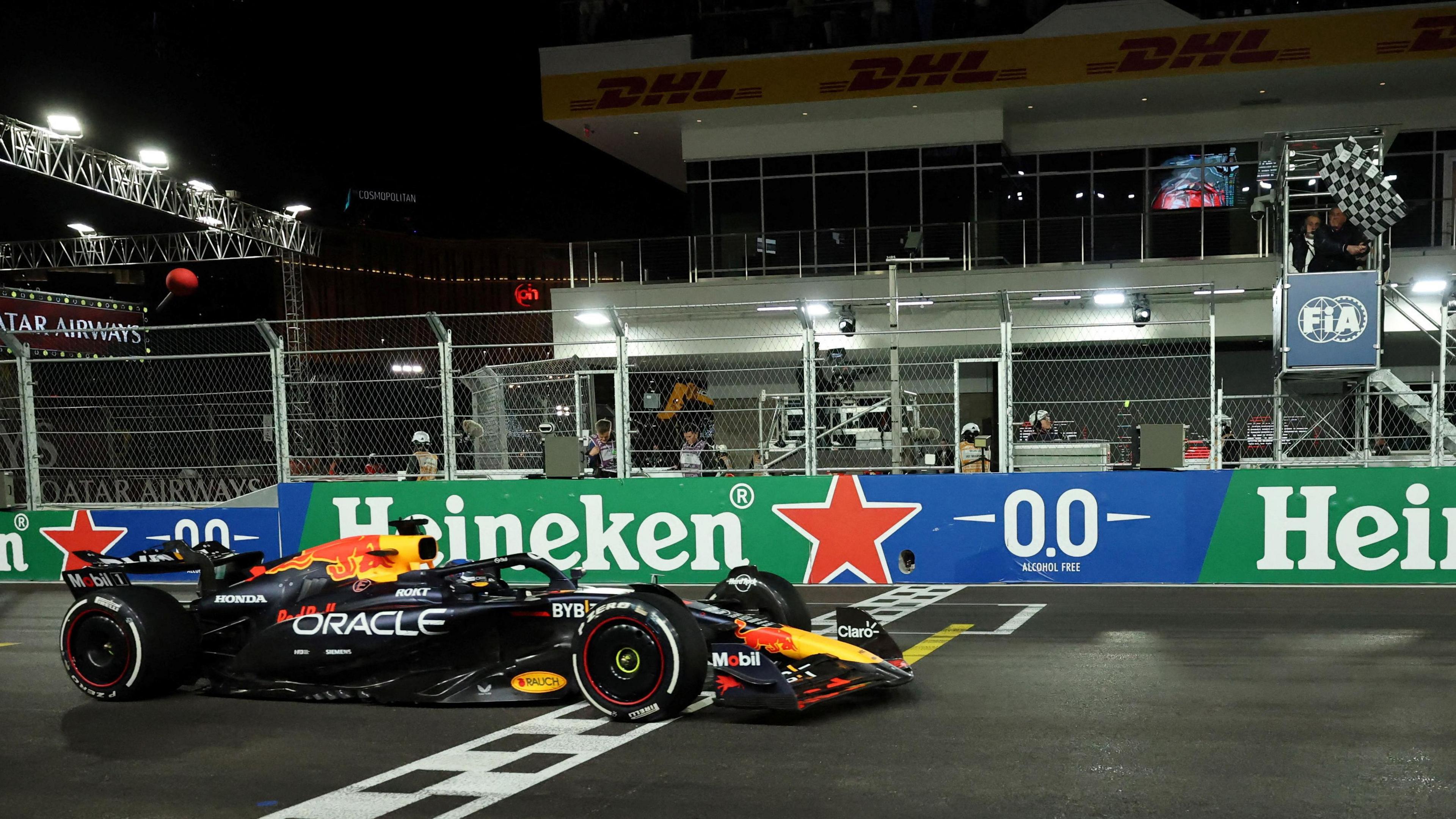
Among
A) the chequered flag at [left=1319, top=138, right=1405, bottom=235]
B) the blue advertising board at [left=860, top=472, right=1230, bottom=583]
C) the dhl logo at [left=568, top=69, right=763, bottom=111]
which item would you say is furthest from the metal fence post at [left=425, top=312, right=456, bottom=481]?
the dhl logo at [left=568, top=69, right=763, bottom=111]

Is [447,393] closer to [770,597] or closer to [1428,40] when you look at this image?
[770,597]

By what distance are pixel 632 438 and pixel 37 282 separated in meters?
28.0

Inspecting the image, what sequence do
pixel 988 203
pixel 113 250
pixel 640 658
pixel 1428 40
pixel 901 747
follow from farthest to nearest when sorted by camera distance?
1. pixel 113 250
2. pixel 988 203
3. pixel 1428 40
4. pixel 640 658
5. pixel 901 747

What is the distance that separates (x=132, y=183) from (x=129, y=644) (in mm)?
19835

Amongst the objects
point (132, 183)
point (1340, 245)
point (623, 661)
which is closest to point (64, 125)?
point (132, 183)

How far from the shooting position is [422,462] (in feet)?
47.4

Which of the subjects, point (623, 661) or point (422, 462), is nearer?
point (623, 661)

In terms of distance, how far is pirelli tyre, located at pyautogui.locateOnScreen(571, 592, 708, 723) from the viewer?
19.4 feet

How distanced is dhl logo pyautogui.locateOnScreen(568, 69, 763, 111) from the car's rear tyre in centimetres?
1871

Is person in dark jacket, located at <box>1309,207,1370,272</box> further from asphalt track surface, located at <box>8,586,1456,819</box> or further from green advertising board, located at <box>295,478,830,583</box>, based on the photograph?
green advertising board, located at <box>295,478,830,583</box>

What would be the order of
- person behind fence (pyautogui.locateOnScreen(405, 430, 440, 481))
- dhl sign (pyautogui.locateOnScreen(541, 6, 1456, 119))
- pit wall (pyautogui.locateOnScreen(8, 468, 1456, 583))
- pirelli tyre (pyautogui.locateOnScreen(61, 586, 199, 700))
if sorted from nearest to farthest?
pirelli tyre (pyautogui.locateOnScreen(61, 586, 199, 700))
pit wall (pyautogui.locateOnScreen(8, 468, 1456, 583))
person behind fence (pyautogui.locateOnScreen(405, 430, 440, 481))
dhl sign (pyautogui.locateOnScreen(541, 6, 1456, 119))

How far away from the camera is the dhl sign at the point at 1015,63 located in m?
21.8

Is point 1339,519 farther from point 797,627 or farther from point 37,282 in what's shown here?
point 37,282

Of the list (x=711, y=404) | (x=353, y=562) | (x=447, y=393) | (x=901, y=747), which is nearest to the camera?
(x=901, y=747)
